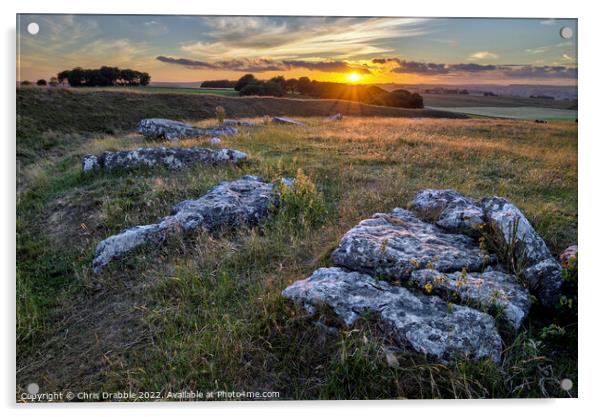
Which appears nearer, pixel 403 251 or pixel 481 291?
pixel 481 291

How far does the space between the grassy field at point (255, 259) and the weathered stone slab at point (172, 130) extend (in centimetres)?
36

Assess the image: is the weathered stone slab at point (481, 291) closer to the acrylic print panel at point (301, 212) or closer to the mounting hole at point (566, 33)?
the acrylic print panel at point (301, 212)

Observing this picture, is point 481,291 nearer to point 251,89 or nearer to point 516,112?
point 516,112

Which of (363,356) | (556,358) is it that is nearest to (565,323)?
(556,358)

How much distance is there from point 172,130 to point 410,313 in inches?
310

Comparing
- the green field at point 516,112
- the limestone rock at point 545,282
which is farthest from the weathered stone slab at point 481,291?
the green field at point 516,112

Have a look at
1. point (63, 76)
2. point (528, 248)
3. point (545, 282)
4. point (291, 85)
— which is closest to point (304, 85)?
point (291, 85)

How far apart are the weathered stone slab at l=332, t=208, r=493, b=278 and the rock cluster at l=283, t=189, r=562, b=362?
10 mm

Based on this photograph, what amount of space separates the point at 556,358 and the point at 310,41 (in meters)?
4.67

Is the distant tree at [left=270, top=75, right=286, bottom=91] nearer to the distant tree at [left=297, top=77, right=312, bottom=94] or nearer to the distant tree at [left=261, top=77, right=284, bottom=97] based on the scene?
the distant tree at [left=261, top=77, right=284, bottom=97]

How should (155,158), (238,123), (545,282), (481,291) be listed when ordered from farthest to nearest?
1. (155,158)
2. (238,123)
3. (545,282)
4. (481,291)

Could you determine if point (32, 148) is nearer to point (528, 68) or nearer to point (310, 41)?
point (310, 41)

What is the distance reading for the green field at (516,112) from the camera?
5734mm

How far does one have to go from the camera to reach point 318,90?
249 inches
